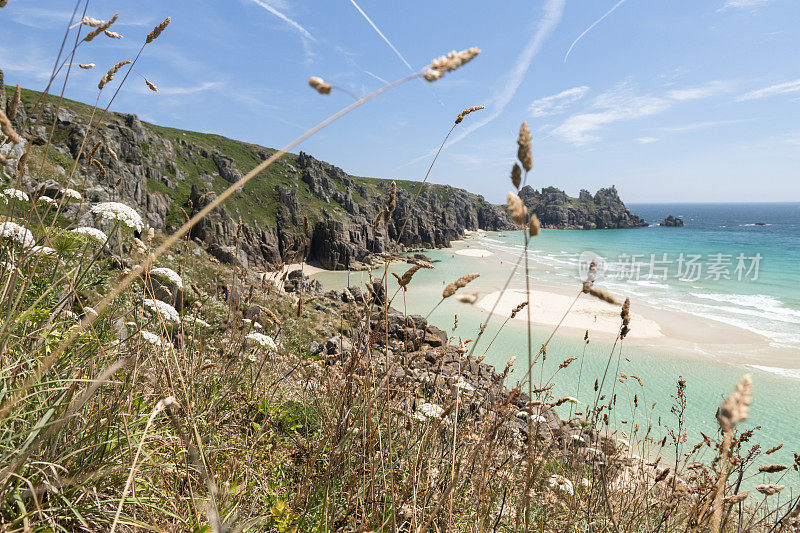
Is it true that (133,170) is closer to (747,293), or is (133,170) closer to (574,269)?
(574,269)

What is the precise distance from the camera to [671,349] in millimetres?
21484

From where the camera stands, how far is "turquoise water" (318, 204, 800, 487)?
14.5m

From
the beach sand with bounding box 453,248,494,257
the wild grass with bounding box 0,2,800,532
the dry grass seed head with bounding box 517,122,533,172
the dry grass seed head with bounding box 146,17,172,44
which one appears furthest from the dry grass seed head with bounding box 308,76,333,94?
the beach sand with bounding box 453,248,494,257

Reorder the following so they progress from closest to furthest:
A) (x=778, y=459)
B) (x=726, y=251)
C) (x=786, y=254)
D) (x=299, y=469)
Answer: (x=299, y=469)
(x=778, y=459)
(x=786, y=254)
(x=726, y=251)

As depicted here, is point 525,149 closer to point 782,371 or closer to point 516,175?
point 516,175

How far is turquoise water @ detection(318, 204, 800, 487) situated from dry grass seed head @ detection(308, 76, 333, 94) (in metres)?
2.77

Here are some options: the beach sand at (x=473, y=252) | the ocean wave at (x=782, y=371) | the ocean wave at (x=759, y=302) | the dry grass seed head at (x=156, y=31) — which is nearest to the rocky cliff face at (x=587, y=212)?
the beach sand at (x=473, y=252)

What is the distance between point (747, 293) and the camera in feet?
123

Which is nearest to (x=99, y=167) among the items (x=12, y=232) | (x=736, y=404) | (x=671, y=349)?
(x=12, y=232)

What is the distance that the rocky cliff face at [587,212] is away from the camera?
5453 inches

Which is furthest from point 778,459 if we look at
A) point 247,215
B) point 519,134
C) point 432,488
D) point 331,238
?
point 247,215

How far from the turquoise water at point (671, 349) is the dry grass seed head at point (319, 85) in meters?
2.77

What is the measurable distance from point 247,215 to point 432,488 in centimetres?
6344

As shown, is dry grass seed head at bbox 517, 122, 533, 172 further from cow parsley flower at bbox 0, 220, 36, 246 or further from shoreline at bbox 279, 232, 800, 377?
shoreline at bbox 279, 232, 800, 377
